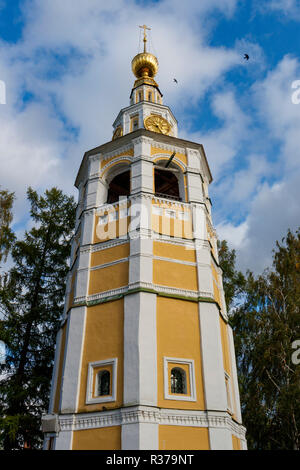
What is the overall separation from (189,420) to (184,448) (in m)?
0.57

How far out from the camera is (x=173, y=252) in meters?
11.8

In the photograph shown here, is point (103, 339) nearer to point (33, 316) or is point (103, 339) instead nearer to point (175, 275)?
point (175, 275)

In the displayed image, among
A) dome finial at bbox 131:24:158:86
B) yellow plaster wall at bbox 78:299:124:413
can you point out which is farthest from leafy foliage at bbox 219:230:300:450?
dome finial at bbox 131:24:158:86

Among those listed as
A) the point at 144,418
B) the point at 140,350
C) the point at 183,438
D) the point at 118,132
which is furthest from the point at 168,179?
the point at 183,438

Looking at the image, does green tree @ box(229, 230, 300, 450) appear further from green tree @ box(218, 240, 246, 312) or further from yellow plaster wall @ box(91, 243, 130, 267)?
yellow plaster wall @ box(91, 243, 130, 267)

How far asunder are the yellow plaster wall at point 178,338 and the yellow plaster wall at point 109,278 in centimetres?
119

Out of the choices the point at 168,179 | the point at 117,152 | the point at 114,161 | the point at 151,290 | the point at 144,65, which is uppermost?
the point at 144,65

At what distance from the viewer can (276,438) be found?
1438cm

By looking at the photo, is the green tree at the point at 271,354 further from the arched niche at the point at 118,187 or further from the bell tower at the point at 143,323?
the arched niche at the point at 118,187

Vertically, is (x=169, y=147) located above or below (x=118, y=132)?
below

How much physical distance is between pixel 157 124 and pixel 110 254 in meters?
6.60

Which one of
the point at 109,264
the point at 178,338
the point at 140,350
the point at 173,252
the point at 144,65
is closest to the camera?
the point at 140,350

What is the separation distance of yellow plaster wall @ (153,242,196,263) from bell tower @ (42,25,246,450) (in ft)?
0.12

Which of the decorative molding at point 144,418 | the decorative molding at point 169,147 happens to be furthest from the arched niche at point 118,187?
the decorative molding at point 144,418
